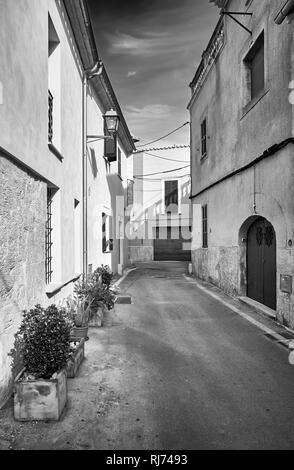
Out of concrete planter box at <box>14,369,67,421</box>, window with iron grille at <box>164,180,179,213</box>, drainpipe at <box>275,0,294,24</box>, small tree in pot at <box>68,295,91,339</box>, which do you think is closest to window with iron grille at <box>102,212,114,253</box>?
small tree in pot at <box>68,295,91,339</box>

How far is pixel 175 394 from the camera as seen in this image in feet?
12.0

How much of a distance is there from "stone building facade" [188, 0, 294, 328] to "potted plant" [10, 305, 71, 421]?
170 inches

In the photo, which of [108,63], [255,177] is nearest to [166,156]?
[108,63]

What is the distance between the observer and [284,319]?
614cm

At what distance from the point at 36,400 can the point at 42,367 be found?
285mm

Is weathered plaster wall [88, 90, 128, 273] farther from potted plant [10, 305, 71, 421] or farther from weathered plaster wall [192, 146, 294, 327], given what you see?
potted plant [10, 305, 71, 421]

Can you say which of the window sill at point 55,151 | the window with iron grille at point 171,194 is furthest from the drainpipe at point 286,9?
the window with iron grille at point 171,194

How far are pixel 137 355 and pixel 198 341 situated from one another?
3.94 feet

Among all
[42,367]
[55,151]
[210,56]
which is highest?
[210,56]

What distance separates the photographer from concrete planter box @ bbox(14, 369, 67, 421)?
3.03 m

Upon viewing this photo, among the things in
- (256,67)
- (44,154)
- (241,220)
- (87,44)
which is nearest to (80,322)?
(44,154)

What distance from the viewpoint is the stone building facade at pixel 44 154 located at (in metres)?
3.45

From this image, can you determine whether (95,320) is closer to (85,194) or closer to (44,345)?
(44,345)

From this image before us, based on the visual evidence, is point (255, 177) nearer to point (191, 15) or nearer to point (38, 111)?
point (191, 15)
